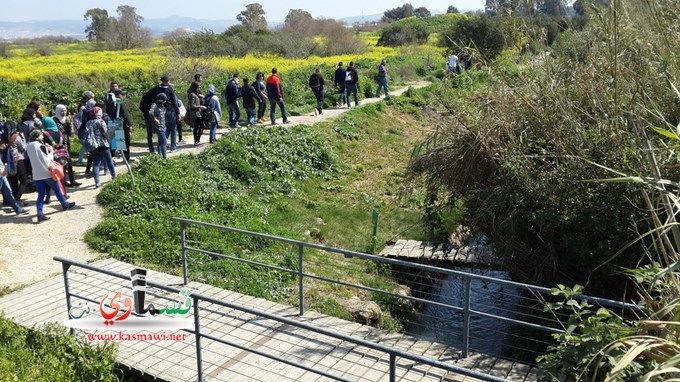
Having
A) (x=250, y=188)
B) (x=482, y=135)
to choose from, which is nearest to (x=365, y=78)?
(x=250, y=188)

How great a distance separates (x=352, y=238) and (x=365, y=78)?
15.7 meters

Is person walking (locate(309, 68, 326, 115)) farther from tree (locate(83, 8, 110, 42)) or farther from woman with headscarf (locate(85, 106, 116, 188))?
tree (locate(83, 8, 110, 42))

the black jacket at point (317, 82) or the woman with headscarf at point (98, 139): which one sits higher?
the black jacket at point (317, 82)

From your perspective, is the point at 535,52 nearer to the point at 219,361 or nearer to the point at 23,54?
the point at 219,361

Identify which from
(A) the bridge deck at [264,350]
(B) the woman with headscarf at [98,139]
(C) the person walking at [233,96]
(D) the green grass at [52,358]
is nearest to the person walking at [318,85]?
(C) the person walking at [233,96]

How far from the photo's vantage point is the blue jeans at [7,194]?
34.7ft

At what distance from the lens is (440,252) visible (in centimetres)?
1091

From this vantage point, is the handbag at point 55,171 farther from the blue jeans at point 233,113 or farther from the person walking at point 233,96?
the blue jeans at point 233,113

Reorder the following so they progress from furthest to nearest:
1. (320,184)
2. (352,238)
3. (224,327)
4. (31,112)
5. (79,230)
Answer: (320,184), (352,238), (31,112), (79,230), (224,327)

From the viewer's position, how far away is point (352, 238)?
40.4ft

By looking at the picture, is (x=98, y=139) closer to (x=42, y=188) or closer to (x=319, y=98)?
(x=42, y=188)

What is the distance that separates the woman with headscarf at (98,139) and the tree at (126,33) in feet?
160

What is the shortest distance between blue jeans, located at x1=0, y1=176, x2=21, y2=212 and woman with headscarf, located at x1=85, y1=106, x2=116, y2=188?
5.60 ft

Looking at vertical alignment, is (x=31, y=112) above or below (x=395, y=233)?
above
